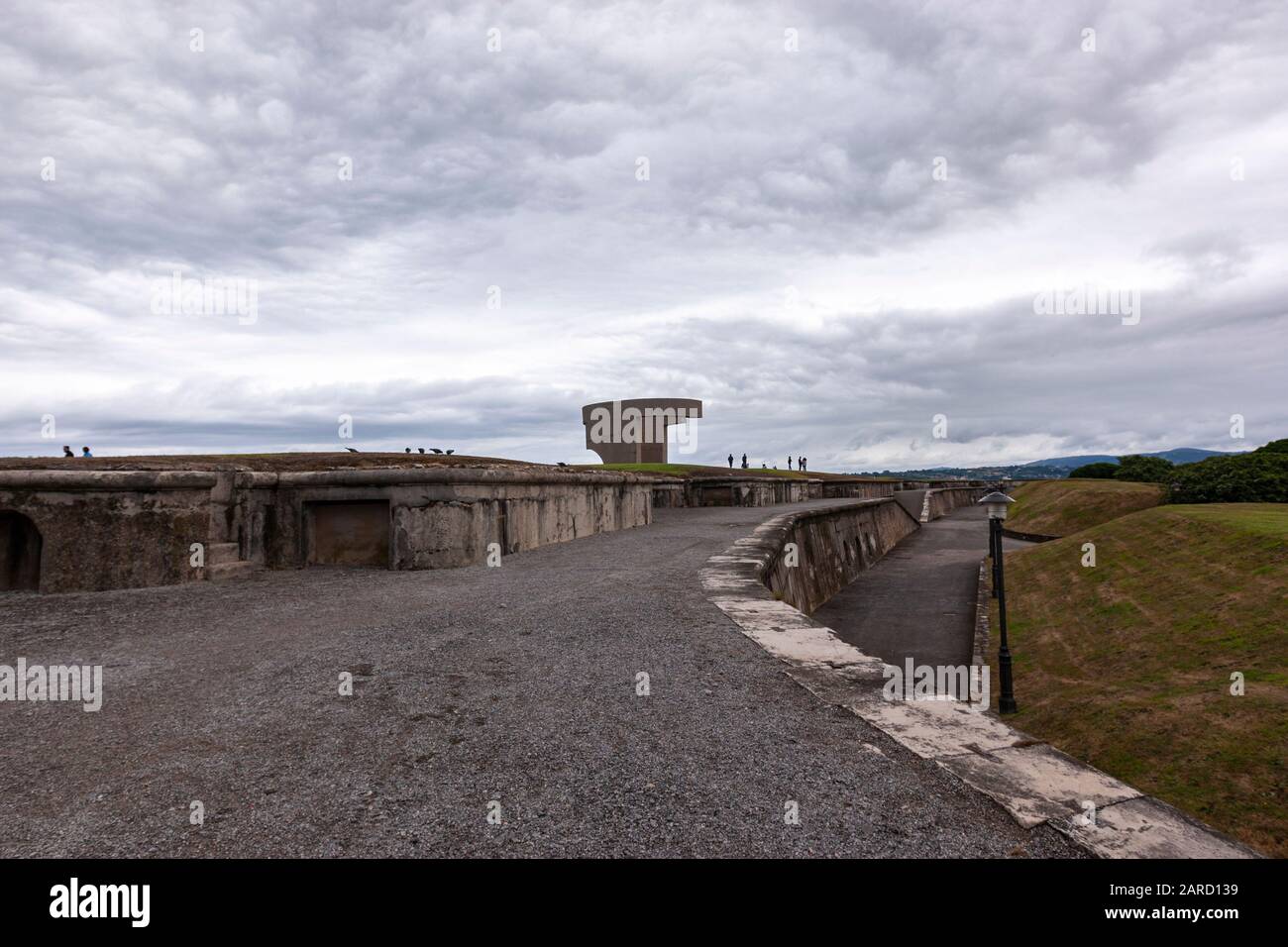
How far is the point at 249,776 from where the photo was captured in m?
2.97

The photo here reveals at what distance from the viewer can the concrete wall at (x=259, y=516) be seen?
7.63m

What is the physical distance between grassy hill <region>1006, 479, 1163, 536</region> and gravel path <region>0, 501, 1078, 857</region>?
1039 inches

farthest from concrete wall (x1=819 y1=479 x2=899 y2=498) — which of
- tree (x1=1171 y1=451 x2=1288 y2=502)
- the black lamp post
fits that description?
the black lamp post

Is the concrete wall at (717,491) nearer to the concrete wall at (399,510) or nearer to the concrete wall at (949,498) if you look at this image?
the concrete wall at (399,510)

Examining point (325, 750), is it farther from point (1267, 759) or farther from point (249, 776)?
point (1267, 759)

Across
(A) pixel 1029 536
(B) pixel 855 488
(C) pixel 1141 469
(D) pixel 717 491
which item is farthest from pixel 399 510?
(C) pixel 1141 469

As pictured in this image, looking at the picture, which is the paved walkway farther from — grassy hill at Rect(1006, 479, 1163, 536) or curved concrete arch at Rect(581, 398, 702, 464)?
curved concrete arch at Rect(581, 398, 702, 464)

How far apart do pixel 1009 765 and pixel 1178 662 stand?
8.18 metres

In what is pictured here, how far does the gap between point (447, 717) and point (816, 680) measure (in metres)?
2.24

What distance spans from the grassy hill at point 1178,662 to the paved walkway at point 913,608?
1115 millimetres

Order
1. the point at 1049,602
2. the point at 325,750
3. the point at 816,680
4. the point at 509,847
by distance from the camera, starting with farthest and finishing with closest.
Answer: the point at 1049,602, the point at 816,680, the point at 325,750, the point at 509,847

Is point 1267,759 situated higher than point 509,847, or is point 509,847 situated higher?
point 509,847

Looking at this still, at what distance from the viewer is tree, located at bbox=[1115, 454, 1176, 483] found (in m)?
35.2
